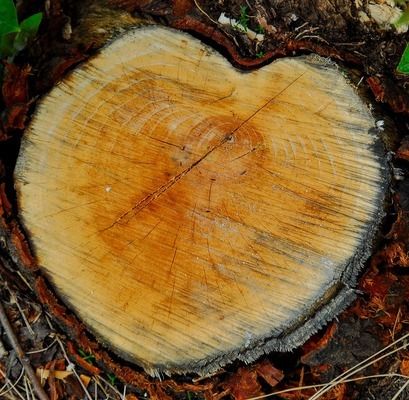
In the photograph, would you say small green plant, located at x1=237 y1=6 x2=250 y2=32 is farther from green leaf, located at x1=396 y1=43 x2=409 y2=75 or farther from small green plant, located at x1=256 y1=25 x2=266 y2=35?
green leaf, located at x1=396 y1=43 x2=409 y2=75

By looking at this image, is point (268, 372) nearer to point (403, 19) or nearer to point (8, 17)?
point (403, 19)

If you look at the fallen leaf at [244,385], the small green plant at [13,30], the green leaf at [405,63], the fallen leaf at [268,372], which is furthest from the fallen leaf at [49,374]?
the green leaf at [405,63]

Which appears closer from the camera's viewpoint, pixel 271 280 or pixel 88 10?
pixel 271 280

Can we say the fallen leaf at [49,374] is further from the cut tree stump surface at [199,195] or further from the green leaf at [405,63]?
the green leaf at [405,63]

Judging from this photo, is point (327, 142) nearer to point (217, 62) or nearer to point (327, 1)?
point (217, 62)

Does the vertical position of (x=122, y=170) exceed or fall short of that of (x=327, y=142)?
it falls short

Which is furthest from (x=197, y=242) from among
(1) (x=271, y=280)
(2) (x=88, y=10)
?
(2) (x=88, y=10)

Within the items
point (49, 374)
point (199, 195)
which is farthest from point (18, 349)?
point (199, 195)
